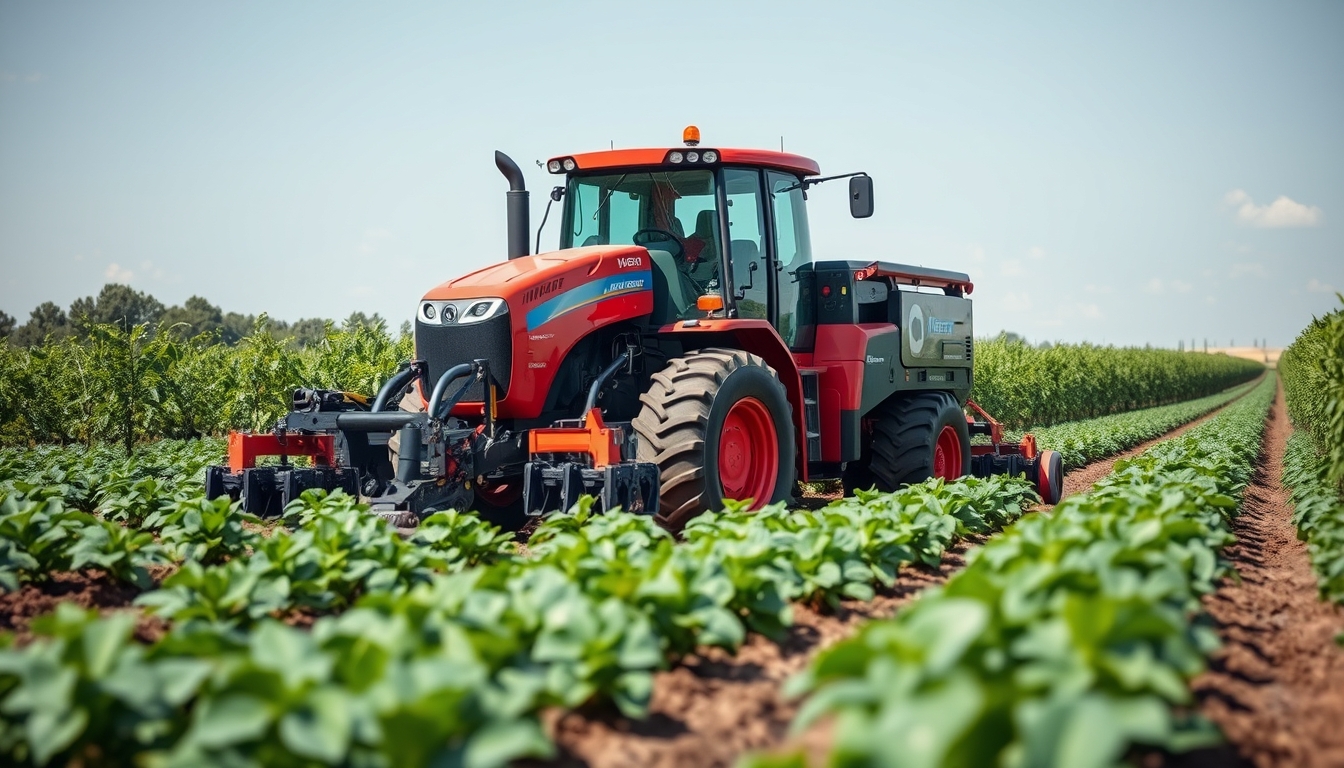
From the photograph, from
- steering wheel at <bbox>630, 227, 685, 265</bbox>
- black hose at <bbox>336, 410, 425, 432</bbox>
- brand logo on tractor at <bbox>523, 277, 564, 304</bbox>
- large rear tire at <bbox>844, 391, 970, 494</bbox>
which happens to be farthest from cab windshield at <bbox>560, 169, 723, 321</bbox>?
large rear tire at <bbox>844, 391, 970, 494</bbox>

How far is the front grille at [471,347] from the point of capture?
6.39 meters

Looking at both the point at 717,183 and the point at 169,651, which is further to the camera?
the point at 717,183

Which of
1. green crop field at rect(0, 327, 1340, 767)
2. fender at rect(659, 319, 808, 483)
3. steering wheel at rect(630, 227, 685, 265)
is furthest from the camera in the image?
steering wheel at rect(630, 227, 685, 265)

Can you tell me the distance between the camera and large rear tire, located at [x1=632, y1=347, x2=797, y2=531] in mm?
6176

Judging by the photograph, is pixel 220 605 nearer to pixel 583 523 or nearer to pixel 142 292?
pixel 583 523

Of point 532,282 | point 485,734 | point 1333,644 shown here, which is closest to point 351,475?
point 532,282

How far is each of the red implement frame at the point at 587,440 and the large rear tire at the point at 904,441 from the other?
3573mm

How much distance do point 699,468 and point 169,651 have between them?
146 inches

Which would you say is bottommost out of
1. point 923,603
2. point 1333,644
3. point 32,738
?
point 1333,644

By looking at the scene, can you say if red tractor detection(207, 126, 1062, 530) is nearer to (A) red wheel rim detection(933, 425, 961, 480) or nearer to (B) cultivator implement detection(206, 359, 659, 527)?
(B) cultivator implement detection(206, 359, 659, 527)

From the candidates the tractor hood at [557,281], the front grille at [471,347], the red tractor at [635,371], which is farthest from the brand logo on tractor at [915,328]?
the front grille at [471,347]

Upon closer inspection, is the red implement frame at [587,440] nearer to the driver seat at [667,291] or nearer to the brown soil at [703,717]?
the driver seat at [667,291]

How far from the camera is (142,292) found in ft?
191

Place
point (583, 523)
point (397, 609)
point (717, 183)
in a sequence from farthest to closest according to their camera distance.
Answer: point (717, 183)
point (583, 523)
point (397, 609)
